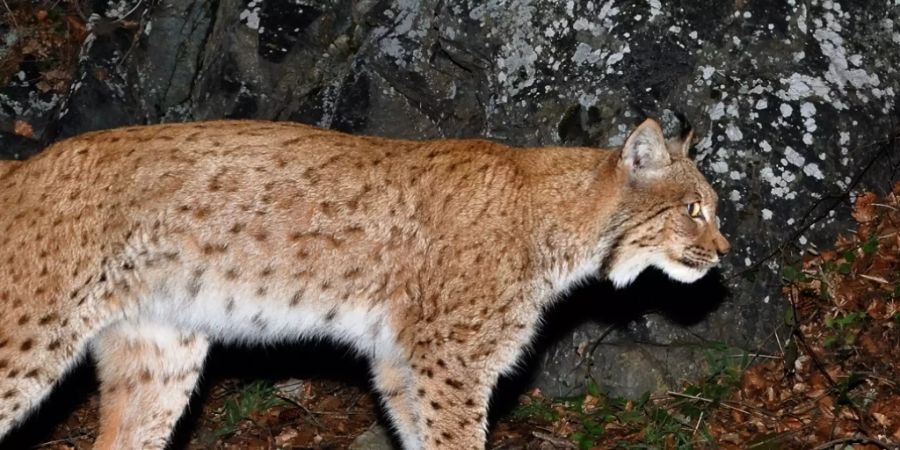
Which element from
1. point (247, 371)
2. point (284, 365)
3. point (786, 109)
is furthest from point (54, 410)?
point (786, 109)

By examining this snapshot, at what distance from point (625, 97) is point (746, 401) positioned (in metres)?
2.18

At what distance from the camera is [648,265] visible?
6688mm

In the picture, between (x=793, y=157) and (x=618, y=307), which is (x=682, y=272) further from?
(x=793, y=157)

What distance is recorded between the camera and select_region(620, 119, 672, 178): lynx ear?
629 cm

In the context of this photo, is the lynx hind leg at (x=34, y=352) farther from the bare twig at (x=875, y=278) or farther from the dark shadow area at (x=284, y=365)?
the bare twig at (x=875, y=278)

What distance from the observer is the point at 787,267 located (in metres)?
8.31

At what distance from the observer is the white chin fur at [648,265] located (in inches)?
262

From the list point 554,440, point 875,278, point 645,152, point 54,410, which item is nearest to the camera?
point 645,152

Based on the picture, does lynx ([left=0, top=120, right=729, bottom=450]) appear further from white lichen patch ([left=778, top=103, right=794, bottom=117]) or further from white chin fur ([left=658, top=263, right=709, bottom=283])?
white lichen patch ([left=778, top=103, right=794, bottom=117])

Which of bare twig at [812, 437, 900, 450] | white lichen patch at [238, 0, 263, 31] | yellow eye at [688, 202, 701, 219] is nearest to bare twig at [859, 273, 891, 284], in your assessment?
bare twig at [812, 437, 900, 450]

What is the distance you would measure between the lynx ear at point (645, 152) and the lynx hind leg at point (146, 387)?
2.46 meters

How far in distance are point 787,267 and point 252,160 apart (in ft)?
12.4

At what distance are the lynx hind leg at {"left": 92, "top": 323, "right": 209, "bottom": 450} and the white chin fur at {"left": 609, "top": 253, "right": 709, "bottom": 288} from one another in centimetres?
225

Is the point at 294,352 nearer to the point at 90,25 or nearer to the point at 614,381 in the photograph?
the point at 614,381
